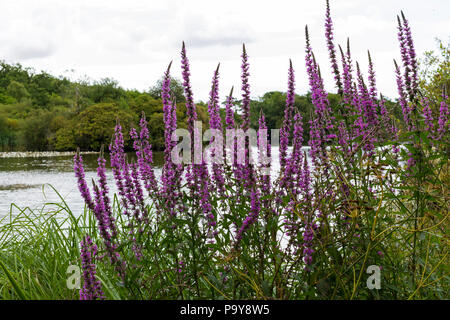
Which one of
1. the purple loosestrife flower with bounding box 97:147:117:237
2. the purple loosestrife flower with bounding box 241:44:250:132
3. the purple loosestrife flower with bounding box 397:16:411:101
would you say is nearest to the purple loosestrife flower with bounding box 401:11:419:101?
the purple loosestrife flower with bounding box 397:16:411:101

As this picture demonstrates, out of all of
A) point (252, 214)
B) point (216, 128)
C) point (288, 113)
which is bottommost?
point (252, 214)

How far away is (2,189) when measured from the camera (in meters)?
24.0

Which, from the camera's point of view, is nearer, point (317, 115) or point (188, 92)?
point (188, 92)

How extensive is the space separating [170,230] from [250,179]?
0.68m

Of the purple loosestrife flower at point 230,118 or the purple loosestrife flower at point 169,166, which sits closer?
the purple loosestrife flower at point 169,166

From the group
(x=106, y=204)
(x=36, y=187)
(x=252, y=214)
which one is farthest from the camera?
(x=36, y=187)

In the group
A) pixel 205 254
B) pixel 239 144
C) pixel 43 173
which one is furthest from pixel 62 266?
pixel 43 173

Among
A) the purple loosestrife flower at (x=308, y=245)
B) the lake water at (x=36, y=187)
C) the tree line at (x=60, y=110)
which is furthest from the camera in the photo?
the tree line at (x=60, y=110)

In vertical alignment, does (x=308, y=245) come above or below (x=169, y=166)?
below

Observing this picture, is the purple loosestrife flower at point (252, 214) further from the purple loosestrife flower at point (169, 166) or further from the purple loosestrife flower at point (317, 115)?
the purple loosestrife flower at point (317, 115)

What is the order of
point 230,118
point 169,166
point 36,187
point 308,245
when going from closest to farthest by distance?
point 308,245 < point 169,166 < point 230,118 < point 36,187

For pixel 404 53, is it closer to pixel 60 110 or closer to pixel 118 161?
pixel 118 161

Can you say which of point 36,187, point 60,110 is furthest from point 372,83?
point 60,110

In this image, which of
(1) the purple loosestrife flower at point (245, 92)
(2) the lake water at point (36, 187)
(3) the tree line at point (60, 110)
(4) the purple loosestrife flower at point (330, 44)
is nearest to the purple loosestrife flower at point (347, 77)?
(4) the purple loosestrife flower at point (330, 44)
